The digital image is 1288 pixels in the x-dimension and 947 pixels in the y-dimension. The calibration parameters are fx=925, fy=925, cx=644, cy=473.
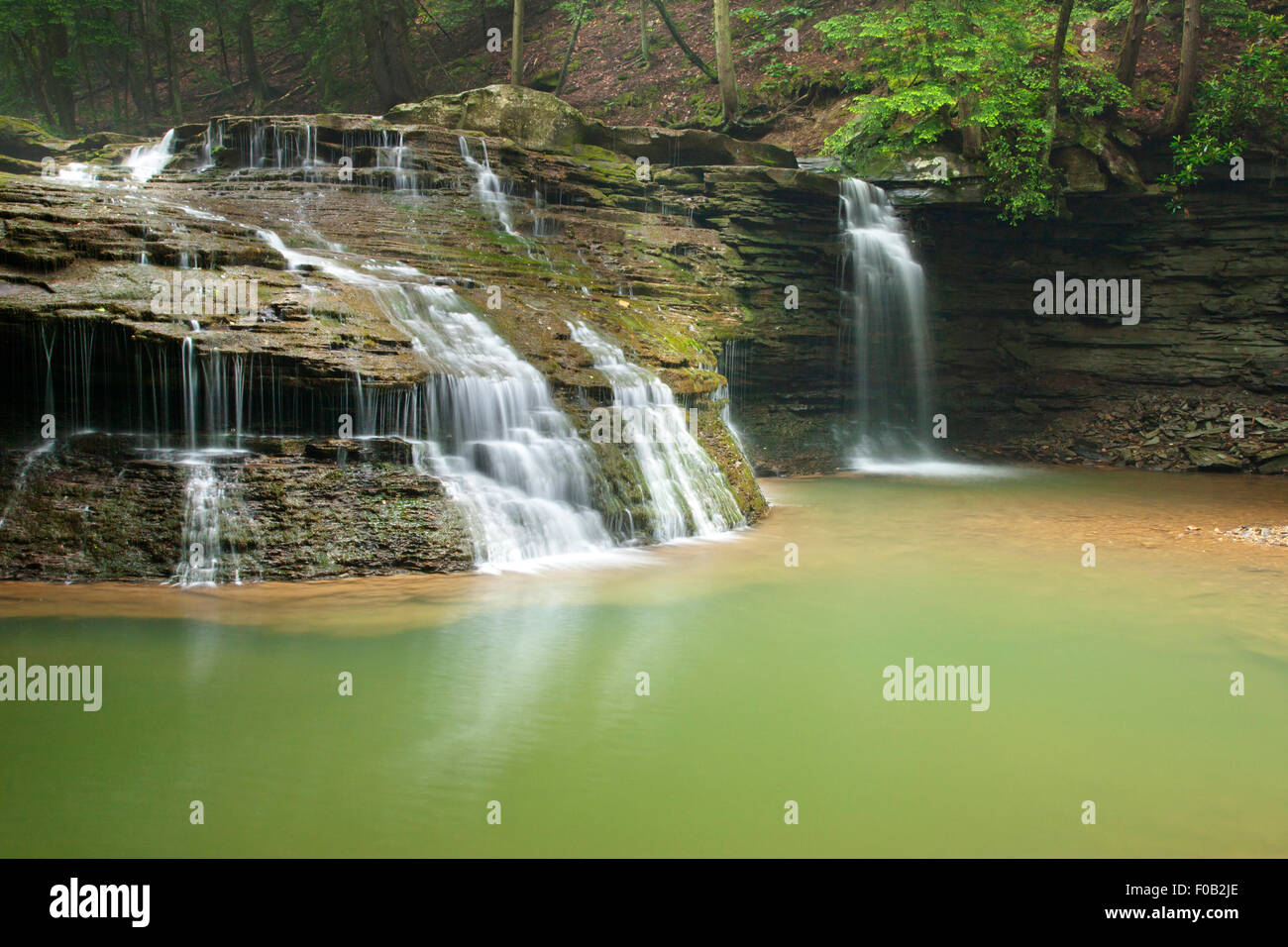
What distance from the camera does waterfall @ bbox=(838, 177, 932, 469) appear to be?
1628cm

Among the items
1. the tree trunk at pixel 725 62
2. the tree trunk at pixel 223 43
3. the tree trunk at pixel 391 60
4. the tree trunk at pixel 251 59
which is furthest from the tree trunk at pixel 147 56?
the tree trunk at pixel 725 62

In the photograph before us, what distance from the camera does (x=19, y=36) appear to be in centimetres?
2428

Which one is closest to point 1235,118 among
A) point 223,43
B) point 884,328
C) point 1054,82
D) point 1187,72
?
point 1187,72

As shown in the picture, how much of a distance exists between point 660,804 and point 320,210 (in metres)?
10.7

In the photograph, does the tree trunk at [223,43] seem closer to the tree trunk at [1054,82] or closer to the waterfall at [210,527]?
the tree trunk at [1054,82]

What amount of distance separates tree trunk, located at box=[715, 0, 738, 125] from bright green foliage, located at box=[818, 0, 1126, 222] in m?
2.28

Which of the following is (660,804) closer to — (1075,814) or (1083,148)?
(1075,814)

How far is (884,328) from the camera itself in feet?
55.3

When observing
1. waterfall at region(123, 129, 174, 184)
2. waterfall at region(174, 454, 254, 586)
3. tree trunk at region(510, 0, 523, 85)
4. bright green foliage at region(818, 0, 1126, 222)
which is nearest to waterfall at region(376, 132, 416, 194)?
waterfall at region(123, 129, 174, 184)

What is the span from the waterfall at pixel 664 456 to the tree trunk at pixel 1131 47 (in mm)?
12189

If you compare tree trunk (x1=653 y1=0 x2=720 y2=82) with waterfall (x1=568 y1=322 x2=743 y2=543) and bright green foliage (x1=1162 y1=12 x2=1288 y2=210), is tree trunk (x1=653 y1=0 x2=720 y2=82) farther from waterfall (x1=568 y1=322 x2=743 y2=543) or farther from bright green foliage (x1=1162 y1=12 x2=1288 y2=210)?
waterfall (x1=568 y1=322 x2=743 y2=543)

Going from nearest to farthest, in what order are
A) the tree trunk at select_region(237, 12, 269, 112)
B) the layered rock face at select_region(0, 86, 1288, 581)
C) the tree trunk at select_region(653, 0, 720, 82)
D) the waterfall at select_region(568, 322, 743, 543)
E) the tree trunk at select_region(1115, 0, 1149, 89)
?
the layered rock face at select_region(0, 86, 1288, 581) < the waterfall at select_region(568, 322, 743, 543) < the tree trunk at select_region(1115, 0, 1149, 89) < the tree trunk at select_region(653, 0, 720, 82) < the tree trunk at select_region(237, 12, 269, 112)

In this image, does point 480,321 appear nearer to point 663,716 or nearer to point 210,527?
point 210,527

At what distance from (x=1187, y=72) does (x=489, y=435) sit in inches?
555
